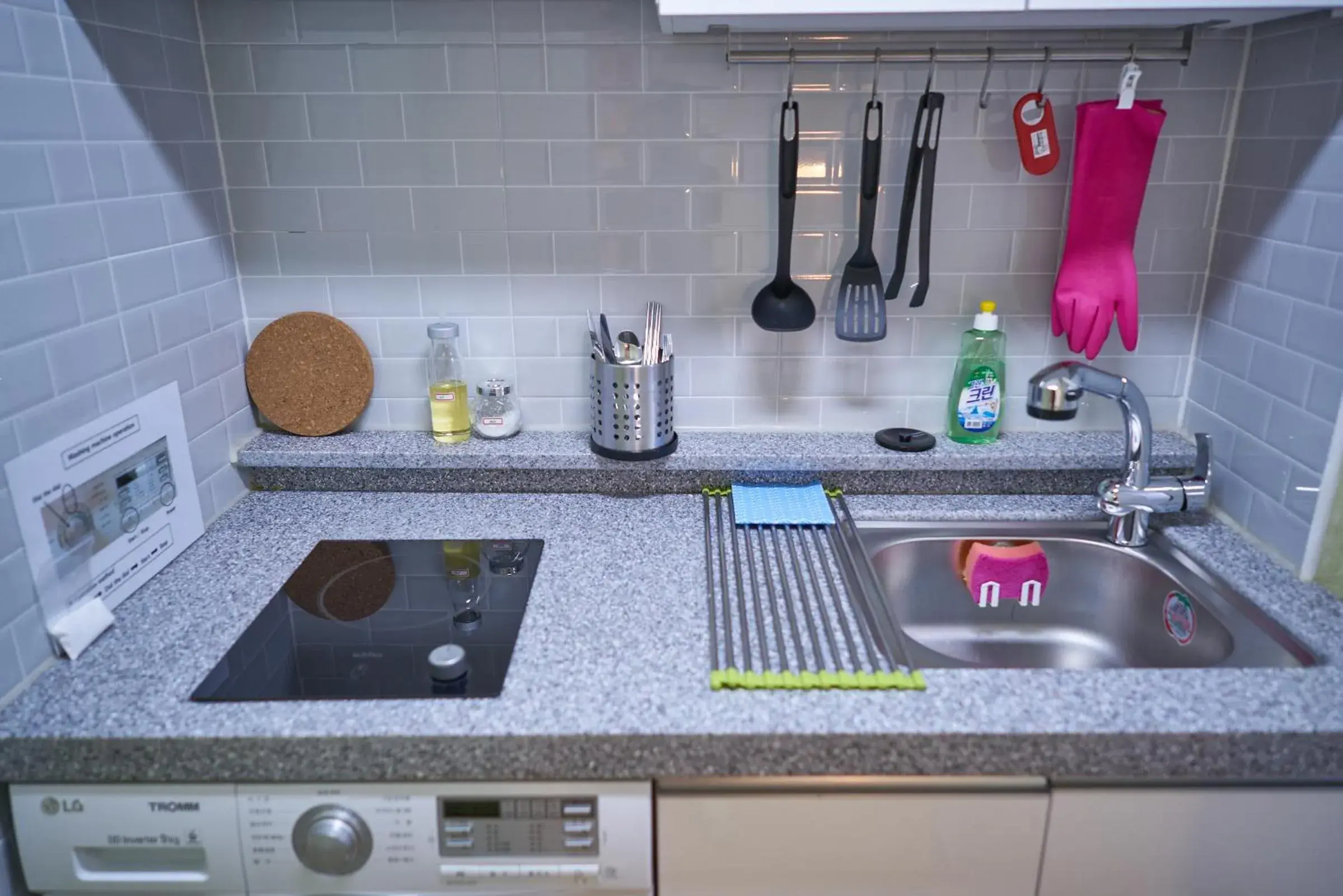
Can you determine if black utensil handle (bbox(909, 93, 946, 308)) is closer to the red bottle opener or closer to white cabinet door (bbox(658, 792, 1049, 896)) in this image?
the red bottle opener

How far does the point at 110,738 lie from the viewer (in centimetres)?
92

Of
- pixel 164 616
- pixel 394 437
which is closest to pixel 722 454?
pixel 394 437

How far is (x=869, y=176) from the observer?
4.43 ft

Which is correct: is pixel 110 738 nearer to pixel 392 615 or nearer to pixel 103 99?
pixel 392 615

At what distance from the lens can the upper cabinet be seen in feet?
3.46

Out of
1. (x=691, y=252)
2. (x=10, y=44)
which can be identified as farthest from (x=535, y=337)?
(x=10, y=44)

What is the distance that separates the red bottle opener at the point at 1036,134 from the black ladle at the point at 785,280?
332mm

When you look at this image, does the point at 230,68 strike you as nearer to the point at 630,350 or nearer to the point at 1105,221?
the point at 630,350

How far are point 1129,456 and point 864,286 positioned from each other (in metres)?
0.46

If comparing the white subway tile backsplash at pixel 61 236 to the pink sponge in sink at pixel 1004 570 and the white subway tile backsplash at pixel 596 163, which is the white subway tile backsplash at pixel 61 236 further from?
the pink sponge in sink at pixel 1004 570

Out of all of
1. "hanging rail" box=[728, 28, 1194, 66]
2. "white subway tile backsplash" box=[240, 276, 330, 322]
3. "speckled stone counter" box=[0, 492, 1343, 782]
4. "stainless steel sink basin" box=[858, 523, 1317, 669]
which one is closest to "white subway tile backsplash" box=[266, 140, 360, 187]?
"white subway tile backsplash" box=[240, 276, 330, 322]

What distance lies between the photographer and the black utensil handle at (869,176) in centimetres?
134

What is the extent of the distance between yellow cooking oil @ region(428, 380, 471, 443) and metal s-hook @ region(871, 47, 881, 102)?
2.59 ft

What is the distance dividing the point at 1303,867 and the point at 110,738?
1258 mm
